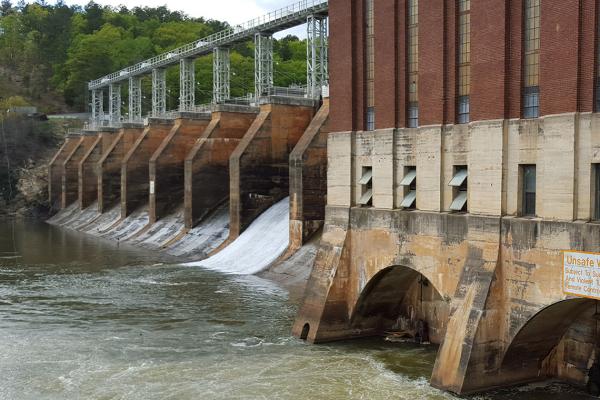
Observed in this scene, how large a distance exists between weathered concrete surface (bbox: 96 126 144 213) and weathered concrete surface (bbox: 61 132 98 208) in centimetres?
924

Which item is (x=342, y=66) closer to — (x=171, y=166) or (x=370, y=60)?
(x=370, y=60)

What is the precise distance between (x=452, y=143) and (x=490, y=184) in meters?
1.68

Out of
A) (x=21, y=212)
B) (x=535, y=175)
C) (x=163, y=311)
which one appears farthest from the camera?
(x=21, y=212)

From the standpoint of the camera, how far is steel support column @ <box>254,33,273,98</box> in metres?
46.7

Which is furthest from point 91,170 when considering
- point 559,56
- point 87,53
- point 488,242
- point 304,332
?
point 559,56

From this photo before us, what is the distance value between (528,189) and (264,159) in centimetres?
2518

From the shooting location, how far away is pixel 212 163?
144 feet

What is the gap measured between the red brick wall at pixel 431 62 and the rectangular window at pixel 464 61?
16.9 inches

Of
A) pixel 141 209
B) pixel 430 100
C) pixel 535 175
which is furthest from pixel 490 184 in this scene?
pixel 141 209

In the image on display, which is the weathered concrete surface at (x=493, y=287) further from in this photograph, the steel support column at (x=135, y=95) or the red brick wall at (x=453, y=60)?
the steel support column at (x=135, y=95)

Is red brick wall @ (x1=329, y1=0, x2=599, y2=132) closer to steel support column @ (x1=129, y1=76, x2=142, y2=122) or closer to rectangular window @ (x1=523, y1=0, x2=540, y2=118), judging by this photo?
rectangular window @ (x1=523, y1=0, x2=540, y2=118)

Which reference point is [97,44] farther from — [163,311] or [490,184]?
[490,184]

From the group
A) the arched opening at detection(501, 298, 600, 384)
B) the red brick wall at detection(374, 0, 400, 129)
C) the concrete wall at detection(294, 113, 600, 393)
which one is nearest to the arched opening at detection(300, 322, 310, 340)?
the concrete wall at detection(294, 113, 600, 393)

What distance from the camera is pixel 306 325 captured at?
65.4 feet
